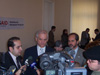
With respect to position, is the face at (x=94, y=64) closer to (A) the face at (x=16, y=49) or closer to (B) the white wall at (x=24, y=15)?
(A) the face at (x=16, y=49)

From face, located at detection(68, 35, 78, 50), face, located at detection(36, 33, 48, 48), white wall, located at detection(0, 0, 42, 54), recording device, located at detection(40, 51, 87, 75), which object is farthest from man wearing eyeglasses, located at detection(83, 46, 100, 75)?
white wall, located at detection(0, 0, 42, 54)

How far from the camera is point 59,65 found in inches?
49.9

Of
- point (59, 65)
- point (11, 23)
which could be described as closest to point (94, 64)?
point (59, 65)

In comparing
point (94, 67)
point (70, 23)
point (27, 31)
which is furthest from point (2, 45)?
point (70, 23)

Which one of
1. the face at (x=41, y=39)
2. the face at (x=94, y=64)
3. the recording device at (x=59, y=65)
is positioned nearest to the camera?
the recording device at (x=59, y=65)

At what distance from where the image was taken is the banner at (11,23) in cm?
548

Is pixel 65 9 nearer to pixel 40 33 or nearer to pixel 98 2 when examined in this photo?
pixel 98 2

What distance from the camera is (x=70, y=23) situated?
9.75 meters

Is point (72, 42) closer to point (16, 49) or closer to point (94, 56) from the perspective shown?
point (16, 49)

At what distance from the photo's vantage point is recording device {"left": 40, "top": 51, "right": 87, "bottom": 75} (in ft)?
3.82

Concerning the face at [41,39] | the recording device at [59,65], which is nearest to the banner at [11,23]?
the face at [41,39]

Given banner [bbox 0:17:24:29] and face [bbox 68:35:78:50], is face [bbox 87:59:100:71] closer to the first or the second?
face [bbox 68:35:78:50]

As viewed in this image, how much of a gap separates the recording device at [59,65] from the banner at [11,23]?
4439 millimetres

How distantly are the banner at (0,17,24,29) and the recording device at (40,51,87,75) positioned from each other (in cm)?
444
